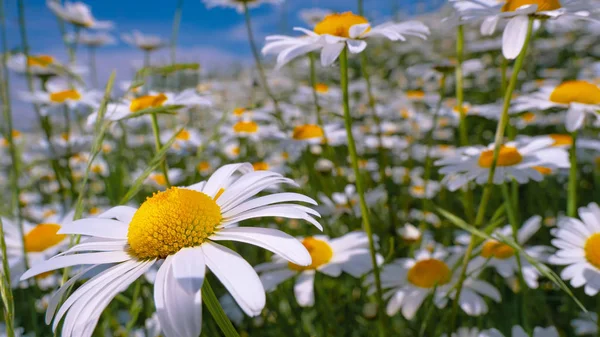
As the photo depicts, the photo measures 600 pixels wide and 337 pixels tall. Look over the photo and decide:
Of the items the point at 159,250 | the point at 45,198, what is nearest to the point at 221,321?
the point at 159,250

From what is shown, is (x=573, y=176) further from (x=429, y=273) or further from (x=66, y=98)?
(x=66, y=98)

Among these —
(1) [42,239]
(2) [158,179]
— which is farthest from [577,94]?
(2) [158,179]

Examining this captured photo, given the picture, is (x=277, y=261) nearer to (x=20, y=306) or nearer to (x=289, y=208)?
(x=289, y=208)

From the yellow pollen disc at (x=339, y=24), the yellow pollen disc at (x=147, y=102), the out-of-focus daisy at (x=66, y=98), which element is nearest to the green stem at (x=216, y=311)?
the yellow pollen disc at (x=339, y=24)

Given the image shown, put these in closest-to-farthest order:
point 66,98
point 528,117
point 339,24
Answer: point 339,24
point 66,98
point 528,117

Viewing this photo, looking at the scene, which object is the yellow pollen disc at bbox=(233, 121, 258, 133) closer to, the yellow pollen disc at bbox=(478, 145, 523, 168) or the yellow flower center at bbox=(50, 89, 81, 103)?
the yellow flower center at bbox=(50, 89, 81, 103)

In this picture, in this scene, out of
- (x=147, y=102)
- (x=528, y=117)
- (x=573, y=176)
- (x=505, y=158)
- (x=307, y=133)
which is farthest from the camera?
(x=528, y=117)

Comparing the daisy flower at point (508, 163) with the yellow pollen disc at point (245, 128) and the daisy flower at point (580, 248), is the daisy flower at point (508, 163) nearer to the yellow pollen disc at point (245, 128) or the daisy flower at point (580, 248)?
the daisy flower at point (580, 248)
